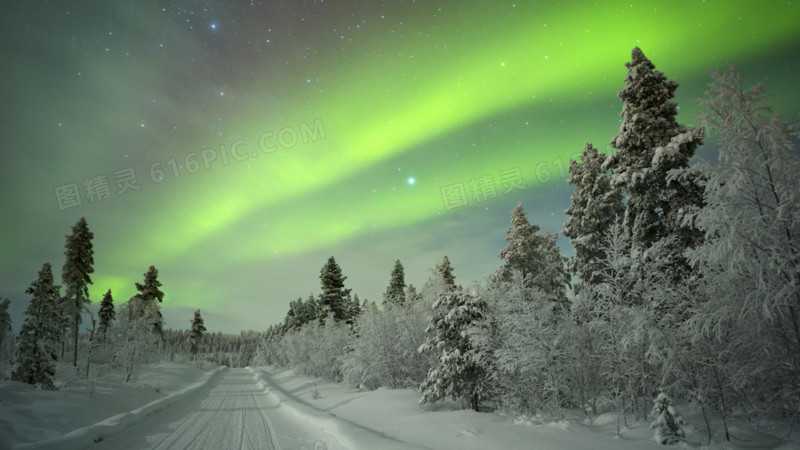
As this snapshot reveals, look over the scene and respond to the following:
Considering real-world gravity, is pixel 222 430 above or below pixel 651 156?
below

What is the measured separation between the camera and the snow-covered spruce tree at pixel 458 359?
1416 cm

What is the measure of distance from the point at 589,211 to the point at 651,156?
686 centimetres

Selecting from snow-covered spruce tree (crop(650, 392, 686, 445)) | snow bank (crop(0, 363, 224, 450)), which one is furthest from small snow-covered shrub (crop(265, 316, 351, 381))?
snow-covered spruce tree (crop(650, 392, 686, 445))

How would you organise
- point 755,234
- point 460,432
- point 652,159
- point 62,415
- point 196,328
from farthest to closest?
point 196,328 < point 652,159 < point 62,415 < point 460,432 < point 755,234

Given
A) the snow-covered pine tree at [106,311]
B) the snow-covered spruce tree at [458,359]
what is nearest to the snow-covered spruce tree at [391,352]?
the snow-covered spruce tree at [458,359]

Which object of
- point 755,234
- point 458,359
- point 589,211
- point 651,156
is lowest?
point 458,359

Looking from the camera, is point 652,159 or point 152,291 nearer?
point 652,159

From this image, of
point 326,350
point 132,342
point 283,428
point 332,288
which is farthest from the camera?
point 332,288

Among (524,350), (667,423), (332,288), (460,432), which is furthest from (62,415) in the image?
(332,288)

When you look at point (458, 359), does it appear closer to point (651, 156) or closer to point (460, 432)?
point (460, 432)

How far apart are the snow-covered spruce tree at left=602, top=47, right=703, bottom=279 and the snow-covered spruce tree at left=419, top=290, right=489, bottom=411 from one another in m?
→ 7.38

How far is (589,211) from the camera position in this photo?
71.6ft

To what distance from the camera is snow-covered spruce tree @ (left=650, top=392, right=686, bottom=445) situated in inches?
356

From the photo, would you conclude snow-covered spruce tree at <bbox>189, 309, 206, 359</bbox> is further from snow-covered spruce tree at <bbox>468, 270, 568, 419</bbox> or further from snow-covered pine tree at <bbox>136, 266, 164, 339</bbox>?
snow-covered spruce tree at <bbox>468, 270, 568, 419</bbox>
